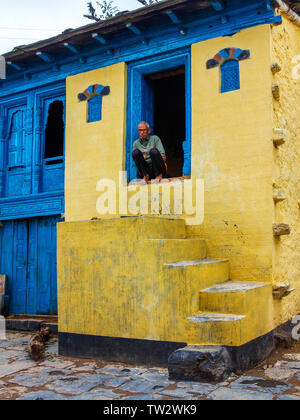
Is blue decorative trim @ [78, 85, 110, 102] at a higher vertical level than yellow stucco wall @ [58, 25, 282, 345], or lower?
higher

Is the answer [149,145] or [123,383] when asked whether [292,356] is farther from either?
[149,145]

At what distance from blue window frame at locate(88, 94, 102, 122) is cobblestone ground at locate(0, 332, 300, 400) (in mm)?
4014

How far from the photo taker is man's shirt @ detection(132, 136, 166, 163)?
693 centimetres

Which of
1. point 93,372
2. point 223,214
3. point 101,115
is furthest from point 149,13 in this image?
point 93,372

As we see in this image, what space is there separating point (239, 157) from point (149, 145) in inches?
62.0

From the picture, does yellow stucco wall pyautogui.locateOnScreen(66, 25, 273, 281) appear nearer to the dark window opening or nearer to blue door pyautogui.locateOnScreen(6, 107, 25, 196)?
the dark window opening

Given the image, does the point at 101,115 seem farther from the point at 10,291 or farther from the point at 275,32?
the point at 10,291

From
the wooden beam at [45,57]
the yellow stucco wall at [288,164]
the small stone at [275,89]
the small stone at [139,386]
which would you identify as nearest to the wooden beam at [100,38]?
the wooden beam at [45,57]

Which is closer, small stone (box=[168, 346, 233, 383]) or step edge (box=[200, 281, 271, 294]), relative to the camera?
small stone (box=[168, 346, 233, 383])

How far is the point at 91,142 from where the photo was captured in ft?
24.6

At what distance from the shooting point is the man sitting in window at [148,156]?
6754mm

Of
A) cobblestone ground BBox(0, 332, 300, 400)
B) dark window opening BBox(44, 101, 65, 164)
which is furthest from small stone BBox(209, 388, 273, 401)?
dark window opening BBox(44, 101, 65, 164)

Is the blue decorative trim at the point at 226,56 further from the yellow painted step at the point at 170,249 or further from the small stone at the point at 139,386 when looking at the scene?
the small stone at the point at 139,386
